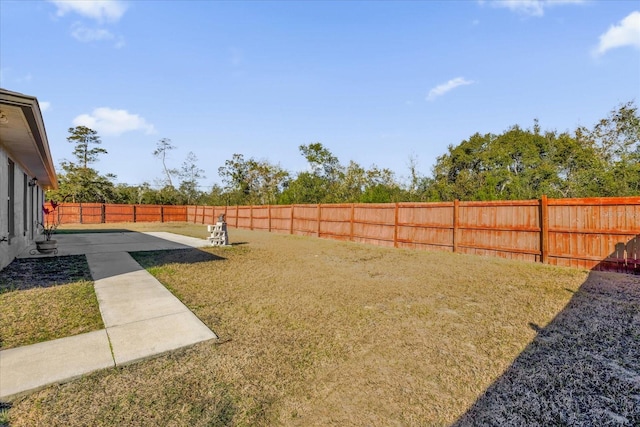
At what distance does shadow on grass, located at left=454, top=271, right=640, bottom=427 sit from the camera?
2.13m

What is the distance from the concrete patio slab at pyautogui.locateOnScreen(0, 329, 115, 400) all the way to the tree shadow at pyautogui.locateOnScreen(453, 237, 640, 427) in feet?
10.7

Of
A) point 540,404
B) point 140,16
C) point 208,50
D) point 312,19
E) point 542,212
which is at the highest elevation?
point 312,19

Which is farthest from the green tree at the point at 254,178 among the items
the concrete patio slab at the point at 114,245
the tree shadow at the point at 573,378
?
the tree shadow at the point at 573,378

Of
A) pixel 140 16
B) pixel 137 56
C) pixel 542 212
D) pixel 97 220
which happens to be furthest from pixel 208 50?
pixel 97 220

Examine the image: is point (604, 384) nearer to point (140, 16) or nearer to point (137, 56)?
point (140, 16)

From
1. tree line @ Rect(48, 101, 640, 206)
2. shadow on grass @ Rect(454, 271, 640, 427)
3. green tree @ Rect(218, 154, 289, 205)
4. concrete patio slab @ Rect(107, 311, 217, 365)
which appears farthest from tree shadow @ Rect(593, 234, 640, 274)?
green tree @ Rect(218, 154, 289, 205)

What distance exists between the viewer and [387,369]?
275 centimetres

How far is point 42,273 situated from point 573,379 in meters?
9.05

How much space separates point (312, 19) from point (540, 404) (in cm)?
1367

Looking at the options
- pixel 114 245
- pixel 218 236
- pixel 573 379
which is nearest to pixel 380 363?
pixel 573 379

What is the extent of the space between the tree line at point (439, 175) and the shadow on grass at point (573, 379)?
10144mm

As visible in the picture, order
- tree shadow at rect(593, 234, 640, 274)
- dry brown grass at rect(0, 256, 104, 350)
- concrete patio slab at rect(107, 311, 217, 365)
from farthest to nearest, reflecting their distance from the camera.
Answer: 1. tree shadow at rect(593, 234, 640, 274)
2. dry brown grass at rect(0, 256, 104, 350)
3. concrete patio slab at rect(107, 311, 217, 365)

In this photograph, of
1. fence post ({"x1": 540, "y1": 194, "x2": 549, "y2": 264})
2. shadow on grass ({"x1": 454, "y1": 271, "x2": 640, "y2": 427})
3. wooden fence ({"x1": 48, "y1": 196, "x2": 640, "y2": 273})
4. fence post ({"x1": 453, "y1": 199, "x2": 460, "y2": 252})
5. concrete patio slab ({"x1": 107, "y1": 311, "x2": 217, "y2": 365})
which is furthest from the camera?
fence post ({"x1": 453, "y1": 199, "x2": 460, "y2": 252})

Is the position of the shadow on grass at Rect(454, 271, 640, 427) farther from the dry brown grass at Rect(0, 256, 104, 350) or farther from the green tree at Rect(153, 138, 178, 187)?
the green tree at Rect(153, 138, 178, 187)
